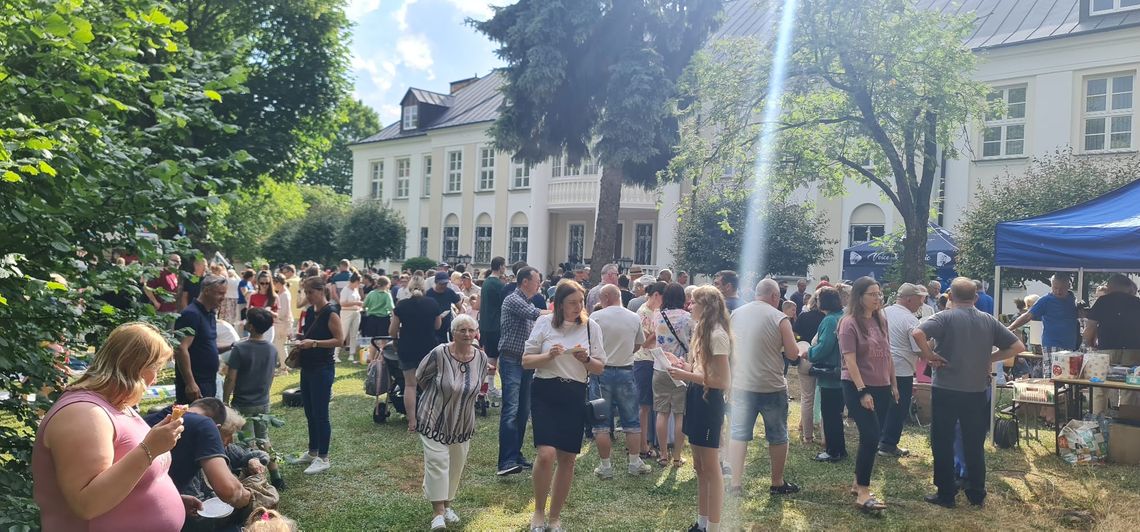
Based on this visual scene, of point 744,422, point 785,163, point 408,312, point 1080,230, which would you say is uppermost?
point 785,163

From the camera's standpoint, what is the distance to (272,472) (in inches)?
267

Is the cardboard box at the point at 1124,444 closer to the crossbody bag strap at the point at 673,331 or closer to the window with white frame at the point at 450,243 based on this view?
the crossbody bag strap at the point at 673,331

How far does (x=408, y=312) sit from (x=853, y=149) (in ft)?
34.0

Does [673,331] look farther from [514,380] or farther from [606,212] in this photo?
[606,212]

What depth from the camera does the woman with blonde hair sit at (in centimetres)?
564

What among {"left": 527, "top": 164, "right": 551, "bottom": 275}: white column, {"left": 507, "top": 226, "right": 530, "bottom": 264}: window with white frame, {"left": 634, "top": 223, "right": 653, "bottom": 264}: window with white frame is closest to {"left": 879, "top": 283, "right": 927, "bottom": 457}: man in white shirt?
{"left": 634, "top": 223, "right": 653, "bottom": 264}: window with white frame

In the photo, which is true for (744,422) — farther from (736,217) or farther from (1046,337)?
(736,217)

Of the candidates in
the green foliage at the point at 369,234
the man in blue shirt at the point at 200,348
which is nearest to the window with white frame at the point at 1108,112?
the man in blue shirt at the point at 200,348

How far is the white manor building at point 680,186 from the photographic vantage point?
21297mm

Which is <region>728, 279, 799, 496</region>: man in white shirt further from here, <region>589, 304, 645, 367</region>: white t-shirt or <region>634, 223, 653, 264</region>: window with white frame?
<region>634, 223, 653, 264</region>: window with white frame

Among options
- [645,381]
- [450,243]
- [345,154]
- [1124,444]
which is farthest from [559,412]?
[345,154]

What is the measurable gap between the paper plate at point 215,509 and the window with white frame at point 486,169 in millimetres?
32518

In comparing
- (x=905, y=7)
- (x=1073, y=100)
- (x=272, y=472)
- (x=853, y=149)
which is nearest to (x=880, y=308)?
(x=272, y=472)

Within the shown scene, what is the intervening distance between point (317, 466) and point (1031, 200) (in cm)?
1584
